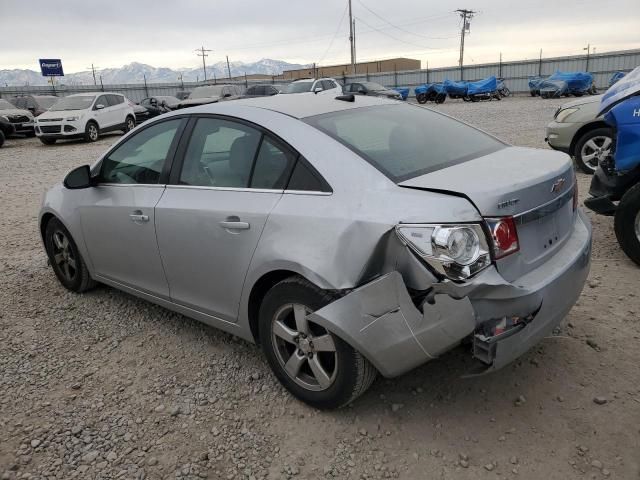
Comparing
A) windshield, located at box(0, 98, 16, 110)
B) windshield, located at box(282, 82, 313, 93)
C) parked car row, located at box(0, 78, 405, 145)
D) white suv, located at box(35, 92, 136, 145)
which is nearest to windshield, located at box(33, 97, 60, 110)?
parked car row, located at box(0, 78, 405, 145)

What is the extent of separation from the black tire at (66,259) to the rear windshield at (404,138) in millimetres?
2501

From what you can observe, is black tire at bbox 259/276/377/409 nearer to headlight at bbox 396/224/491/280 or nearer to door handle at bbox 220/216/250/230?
door handle at bbox 220/216/250/230

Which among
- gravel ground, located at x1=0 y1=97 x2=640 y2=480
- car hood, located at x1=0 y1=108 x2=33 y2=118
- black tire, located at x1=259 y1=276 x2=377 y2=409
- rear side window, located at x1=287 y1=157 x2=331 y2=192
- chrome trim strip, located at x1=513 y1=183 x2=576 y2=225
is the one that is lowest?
gravel ground, located at x1=0 y1=97 x2=640 y2=480

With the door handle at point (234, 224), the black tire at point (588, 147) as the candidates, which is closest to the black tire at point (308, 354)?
the door handle at point (234, 224)

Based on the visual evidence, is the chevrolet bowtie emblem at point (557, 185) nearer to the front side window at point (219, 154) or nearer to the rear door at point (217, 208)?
the rear door at point (217, 208)

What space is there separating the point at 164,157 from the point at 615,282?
11.3 ft

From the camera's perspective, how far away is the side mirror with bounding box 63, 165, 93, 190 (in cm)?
374

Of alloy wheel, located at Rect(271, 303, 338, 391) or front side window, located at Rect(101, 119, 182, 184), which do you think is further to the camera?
front side window, located at Rect(101, 119, 182, 184)

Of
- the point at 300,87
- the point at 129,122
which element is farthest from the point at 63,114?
the point at 300,87

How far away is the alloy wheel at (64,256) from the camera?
4.31 metres

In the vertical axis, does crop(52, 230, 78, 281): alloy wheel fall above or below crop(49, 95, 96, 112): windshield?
below

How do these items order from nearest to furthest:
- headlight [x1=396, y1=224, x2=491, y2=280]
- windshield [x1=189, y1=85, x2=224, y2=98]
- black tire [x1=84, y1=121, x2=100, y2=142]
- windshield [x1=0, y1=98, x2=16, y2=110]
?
headlight [x1=396, y1=224, x2=491, y2=280] < black tire [x1=84, y1=121, x2=100, y2=142] < windshield [x1=0, y1=98, x2=16, y2=110] < windshield [x1=189, y1=85, x2=224, y2=98]

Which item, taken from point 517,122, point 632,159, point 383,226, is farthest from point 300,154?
point 517,122

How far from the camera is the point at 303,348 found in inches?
105
